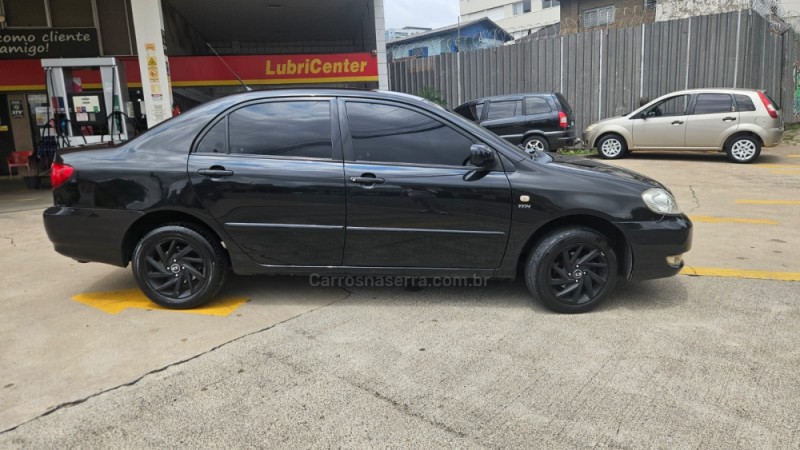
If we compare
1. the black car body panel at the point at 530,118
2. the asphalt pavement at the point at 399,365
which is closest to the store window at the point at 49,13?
the black car body panel at the point at 530,118

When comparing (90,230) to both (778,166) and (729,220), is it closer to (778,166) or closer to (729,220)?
(729,220)

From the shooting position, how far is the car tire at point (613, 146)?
12.9m

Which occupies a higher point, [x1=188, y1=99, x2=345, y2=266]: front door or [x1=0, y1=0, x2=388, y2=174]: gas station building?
[x1=0, y1=0, x2=388, y2=174]: gas station building

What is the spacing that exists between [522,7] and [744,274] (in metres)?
56.6

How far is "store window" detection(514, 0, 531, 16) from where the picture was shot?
5525 centimetres

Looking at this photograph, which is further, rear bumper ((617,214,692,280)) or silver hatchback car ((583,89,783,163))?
silver hatchback car ((583,89,783,163))

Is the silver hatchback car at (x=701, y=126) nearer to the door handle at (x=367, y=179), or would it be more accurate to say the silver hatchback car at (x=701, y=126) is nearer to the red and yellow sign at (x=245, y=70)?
the red and yellow sign at (x=245, y=70)

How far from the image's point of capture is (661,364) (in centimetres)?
330

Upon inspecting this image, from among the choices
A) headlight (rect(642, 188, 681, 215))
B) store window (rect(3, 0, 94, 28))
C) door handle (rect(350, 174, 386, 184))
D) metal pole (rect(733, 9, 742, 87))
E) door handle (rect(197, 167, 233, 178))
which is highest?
store window (rect(3, 0, 94, 28))

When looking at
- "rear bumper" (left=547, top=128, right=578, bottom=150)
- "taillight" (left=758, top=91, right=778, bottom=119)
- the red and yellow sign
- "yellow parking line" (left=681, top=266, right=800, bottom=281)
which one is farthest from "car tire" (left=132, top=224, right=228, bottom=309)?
"taillight" (left=758, top=91, right=778, bottom=119)

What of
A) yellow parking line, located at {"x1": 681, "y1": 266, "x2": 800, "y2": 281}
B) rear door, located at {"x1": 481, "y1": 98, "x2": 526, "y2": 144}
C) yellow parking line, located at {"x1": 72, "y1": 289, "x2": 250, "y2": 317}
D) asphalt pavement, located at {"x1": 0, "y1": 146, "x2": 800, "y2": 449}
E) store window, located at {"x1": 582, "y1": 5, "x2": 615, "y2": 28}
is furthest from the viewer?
store window, located at {"x1": 582, "y1": 5, "x2": 615, "y2": 28}

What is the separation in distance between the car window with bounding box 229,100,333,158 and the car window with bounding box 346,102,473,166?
216mm

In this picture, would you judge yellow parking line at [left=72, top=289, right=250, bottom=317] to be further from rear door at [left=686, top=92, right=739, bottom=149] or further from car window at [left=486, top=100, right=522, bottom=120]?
rear door at [left=686, top=92, right=739, bottom=149]

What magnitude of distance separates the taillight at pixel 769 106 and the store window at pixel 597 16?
1810 centimetres
